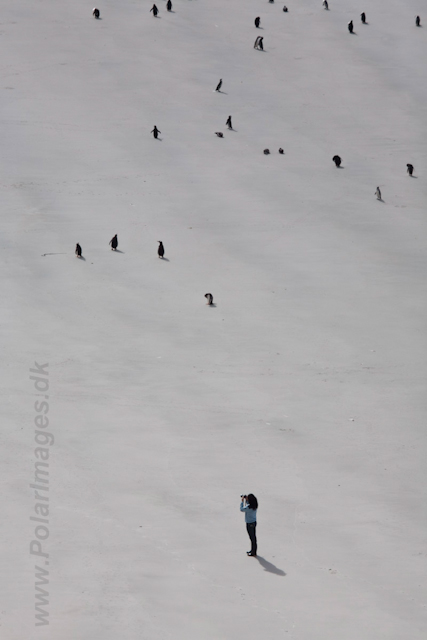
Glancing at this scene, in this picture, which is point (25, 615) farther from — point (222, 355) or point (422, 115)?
point (422, 115)

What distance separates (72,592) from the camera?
11.1m

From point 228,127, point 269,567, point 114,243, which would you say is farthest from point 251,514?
point 228,127

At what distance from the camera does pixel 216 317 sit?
2180cm

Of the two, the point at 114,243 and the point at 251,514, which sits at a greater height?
the point at 251,514

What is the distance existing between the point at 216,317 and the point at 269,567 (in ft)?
33.3

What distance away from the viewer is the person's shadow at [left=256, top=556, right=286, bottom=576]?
1208cm

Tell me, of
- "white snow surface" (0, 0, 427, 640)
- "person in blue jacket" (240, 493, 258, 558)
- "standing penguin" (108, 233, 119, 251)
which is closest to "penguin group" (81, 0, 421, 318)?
"standing penguin" (108, 233, 119, 251)

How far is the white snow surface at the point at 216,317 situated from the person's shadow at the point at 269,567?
2.2 inches

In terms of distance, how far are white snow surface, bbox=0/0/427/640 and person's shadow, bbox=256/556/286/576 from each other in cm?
6

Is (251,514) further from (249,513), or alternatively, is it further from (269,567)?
(269,567)

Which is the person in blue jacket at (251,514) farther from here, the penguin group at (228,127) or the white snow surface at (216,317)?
the penguin group at (228,127)

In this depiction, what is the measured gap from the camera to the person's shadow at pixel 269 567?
12081 mm

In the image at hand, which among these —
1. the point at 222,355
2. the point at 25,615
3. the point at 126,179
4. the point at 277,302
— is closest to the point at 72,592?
the point at 25,615

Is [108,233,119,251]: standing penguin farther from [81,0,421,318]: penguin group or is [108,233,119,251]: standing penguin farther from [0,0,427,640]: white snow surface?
[0,0,427,640]: white snow surface
